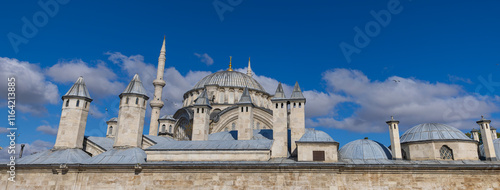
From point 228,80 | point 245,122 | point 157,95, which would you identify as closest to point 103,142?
point 245,122

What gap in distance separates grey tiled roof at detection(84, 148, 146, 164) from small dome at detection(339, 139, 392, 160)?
10.9 m

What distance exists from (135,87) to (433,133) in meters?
17.3

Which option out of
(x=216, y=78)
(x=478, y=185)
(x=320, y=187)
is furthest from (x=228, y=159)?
(x=216, y=78)

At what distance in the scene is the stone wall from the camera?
47.9 ft

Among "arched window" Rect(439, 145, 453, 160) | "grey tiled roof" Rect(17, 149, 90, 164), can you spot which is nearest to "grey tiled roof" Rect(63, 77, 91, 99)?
"grey tiled roof" Rect(17, 149, 90, 164)

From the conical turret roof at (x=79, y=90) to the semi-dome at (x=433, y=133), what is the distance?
19041 millimetres

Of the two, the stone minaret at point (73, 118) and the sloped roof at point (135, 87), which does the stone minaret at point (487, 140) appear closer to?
the sloped roof at point (135, 87)

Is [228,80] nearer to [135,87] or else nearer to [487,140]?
[135,87]

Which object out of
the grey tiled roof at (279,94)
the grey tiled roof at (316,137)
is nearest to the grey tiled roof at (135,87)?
the grey tiled roof at (279,94)

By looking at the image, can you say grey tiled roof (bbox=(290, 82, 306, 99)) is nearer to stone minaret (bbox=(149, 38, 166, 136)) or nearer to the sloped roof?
the sloped roof

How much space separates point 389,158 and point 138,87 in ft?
50.0

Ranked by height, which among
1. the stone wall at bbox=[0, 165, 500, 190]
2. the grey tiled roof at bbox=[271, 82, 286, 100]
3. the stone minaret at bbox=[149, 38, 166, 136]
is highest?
the stone minaret at bbox=[149, 38, 166, 136]

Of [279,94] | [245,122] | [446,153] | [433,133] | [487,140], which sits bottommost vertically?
[446,153]

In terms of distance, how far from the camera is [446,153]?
16.1 meters
